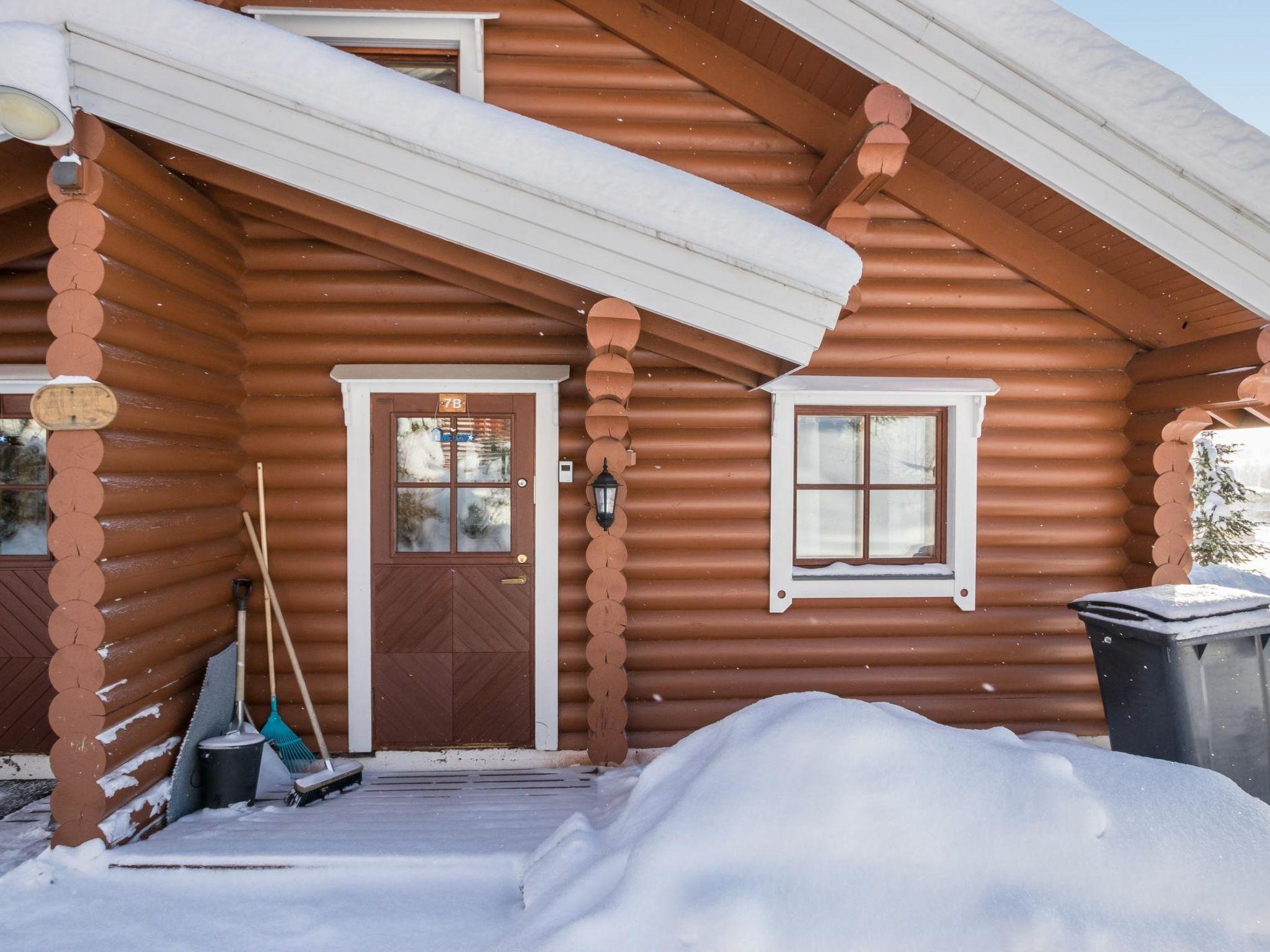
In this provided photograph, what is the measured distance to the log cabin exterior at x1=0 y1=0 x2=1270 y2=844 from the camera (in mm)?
4566

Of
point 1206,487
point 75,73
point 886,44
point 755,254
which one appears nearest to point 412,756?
point 755,254

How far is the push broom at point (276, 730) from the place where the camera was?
15.2 ft

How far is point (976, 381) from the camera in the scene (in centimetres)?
507

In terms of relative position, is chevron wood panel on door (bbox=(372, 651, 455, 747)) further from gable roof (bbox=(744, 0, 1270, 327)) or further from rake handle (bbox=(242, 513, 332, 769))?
gable roof (bbox=(744, 0, 1270, 327))

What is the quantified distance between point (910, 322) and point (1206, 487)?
11.1 meters

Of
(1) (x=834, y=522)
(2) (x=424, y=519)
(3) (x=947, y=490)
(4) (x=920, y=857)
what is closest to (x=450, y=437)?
(2) (x=424, y=519)

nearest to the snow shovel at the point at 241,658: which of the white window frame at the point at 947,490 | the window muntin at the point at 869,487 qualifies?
the white window frame at the point at 947,490

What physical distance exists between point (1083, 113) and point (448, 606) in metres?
4.75

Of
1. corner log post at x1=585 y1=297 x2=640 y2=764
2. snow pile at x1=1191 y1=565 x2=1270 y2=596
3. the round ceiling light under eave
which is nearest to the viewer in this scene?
the round ceiling light under eave

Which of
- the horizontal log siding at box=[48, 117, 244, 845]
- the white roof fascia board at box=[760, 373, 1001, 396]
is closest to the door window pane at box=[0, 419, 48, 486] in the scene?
the horizontal log siding at box=[48, 117, 244, 845]

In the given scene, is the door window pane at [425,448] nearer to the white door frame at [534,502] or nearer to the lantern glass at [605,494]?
the white door frame at [534,502]

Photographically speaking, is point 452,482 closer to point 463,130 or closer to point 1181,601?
point 463,130

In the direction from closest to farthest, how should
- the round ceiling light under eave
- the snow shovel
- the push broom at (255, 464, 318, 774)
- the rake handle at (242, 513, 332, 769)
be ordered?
1. the round ceiling light under eave
2. the snow shovel
3. the rake handle at (242, 513, 332, 769)
4. the push broom at (255, 464, 318, 774)

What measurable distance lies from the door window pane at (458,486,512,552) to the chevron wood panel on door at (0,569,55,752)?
274 centimetres
